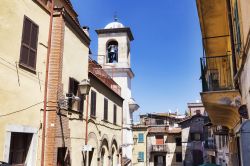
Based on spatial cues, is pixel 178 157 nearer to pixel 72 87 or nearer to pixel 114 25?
pixel 114 25

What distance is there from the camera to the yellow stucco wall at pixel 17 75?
7507 millimetres

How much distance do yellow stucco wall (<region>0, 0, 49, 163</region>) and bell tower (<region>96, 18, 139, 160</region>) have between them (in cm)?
2350

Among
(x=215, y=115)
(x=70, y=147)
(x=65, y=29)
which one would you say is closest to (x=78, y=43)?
(x=65, y=29)

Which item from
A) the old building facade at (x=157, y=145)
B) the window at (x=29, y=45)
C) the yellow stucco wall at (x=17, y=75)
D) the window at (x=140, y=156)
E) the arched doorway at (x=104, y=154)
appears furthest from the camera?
the old building facade at (x=157, y=145)

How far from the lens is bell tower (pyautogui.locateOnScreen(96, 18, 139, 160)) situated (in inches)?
1309

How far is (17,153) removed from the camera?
845cm

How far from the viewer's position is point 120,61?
110 ft

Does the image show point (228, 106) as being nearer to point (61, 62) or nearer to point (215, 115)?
point (215, 115)

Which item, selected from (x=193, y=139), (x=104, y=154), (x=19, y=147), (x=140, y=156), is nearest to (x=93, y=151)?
(x=104, y=154)

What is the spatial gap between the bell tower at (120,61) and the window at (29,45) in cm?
2374

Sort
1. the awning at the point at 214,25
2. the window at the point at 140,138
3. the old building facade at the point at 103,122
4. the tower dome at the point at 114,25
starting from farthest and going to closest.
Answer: the window at the point at 140,138, the tower dome at the point at 114,25, the old building facade at the point at 103,122, the awning at the point at 214,25

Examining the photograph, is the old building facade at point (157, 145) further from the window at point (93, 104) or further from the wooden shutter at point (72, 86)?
the wooden shutter at point (72, 86)

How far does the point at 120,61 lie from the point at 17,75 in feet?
84.0

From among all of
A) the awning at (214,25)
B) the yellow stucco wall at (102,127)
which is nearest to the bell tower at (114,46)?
the yellow stucco wall at (102,127)
